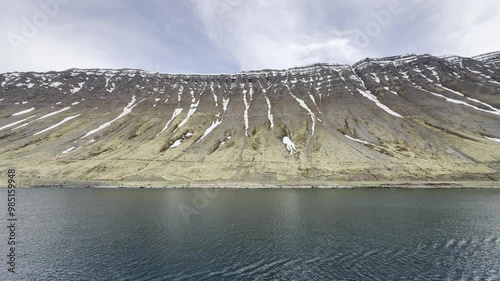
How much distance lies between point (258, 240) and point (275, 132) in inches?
4099

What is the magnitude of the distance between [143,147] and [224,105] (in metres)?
64.8

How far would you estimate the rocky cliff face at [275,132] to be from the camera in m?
105

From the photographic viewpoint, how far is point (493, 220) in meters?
50.1

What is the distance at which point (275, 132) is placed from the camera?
142m

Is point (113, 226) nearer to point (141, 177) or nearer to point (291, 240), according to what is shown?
point (291, 240)

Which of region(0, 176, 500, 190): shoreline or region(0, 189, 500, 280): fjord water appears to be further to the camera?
region(0, 176, 500, 190): shoreline

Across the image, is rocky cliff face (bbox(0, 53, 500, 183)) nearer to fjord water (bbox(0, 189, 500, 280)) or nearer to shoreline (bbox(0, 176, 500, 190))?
shoreline (bbox(0, 176, 500, 190))

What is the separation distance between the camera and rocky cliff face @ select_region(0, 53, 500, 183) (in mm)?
104750

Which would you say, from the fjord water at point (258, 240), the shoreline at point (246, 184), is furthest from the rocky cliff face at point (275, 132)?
the fjord water at point (258, 240)

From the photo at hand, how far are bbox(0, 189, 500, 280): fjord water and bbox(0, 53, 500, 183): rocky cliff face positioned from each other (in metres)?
A: 36.0

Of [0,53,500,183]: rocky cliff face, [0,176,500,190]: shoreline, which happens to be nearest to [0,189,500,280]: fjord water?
[0,176,500,190]: shoreline

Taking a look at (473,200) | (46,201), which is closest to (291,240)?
(473,200)

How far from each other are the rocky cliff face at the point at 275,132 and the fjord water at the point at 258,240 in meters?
36.0

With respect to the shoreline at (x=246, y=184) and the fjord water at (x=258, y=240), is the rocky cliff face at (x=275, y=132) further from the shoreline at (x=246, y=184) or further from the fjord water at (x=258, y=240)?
the fjord water at (x=258, y=240)
